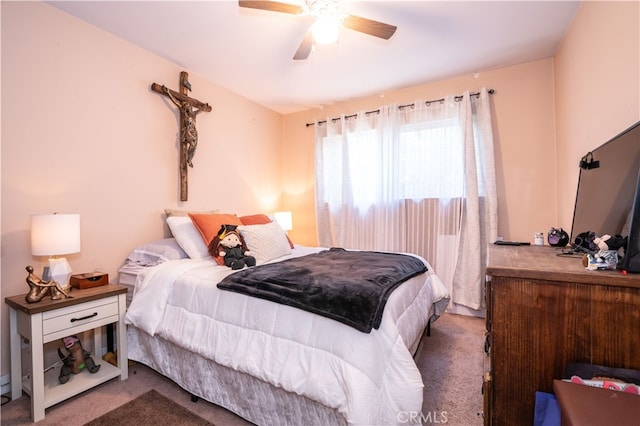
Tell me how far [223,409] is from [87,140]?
2134 millimetres

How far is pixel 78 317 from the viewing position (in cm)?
174

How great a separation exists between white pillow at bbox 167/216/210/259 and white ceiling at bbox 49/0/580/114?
1.54 meters

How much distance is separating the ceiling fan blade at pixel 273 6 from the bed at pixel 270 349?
1517 millimetres

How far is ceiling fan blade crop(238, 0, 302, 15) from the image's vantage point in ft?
5.50

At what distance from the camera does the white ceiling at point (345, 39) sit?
81.9 inches

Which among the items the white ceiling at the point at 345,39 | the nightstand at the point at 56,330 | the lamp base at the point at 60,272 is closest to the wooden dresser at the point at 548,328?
the white ceiling at the point at 345,39

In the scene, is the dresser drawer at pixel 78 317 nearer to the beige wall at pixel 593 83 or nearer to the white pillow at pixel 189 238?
the white pillow at pixel 189 238

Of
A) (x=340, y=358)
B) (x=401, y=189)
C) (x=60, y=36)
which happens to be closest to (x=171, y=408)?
(x=340, y=358)

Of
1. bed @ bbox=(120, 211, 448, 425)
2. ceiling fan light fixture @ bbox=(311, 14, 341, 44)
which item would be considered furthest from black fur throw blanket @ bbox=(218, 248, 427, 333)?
ceiling fan light fixture @ bbox=(311, 14, 341, 44)

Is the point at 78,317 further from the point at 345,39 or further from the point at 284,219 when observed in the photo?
the point at 345,39

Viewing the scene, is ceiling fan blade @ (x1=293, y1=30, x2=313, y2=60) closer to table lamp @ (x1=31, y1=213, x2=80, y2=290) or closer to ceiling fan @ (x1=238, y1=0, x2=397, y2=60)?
ceiling fan @ (x1=238, y1=0, x2=397, y2=60)

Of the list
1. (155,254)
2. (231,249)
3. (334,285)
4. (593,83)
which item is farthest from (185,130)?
(593,83)

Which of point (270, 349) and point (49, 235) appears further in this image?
point (49, 235)

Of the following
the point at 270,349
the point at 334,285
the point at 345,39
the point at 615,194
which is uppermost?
the point at 345,39
